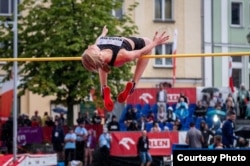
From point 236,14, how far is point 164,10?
11.3 feet

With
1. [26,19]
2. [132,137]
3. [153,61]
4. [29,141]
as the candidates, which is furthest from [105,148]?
[153,61]

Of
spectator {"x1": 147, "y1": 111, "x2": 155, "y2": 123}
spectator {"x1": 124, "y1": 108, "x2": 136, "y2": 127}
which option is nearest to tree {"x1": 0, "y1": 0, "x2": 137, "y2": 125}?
spectator {"x1": 124, "y1": 108, "x2": 136, "y2": 127}

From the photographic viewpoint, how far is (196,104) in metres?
37.8

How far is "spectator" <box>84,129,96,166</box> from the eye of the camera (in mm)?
33997

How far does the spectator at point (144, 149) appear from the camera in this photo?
32.6m

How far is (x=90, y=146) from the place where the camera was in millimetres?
34406

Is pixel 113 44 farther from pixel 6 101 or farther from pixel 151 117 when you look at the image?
pixel 151 117

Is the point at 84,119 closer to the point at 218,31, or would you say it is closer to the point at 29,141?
the point at 29,141

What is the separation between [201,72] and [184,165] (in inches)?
1254

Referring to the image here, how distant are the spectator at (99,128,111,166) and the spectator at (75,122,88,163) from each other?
0.77 m

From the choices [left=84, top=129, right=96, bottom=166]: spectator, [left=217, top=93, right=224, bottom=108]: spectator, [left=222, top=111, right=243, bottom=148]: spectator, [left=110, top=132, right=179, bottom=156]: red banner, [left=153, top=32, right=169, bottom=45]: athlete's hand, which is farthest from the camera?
[left=217, top=93, right=224, bottom=108]: spectator

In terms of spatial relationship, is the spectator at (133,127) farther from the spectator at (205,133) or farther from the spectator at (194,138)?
the spectator at (194,138)

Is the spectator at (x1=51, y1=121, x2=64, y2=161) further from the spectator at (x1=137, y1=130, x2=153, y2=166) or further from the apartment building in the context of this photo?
the apartment building

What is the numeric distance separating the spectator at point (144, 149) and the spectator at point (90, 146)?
1800 mm
